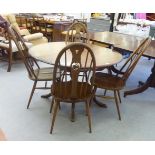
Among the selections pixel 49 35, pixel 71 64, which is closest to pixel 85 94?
pixel 71 64

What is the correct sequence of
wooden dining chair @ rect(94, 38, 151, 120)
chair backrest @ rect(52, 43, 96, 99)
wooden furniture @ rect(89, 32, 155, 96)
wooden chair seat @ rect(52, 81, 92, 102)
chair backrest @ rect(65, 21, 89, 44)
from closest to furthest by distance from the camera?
chair backrest @ rect(52, 43, 96, 99) → wooden chair seat @ rect(52, 81, 92, 102) → wooden dining chair @ rect(94, 38, 151, 120) → wooden furniture @ rect(89, 32, 155, 96) → chair backrest @ rect(65, 21, 89, 44)

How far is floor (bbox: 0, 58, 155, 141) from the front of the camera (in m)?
2.12

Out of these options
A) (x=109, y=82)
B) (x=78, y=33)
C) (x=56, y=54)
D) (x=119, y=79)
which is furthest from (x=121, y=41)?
(x=56, y=54)

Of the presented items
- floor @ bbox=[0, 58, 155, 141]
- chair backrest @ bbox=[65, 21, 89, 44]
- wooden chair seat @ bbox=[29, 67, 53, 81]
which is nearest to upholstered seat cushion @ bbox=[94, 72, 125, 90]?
floor @ bbox=[0, 58, 155, 141]

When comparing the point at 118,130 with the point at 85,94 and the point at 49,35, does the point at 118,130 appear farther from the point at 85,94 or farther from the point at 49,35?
the point at 49,35

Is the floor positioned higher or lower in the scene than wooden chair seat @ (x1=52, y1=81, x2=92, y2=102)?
lower

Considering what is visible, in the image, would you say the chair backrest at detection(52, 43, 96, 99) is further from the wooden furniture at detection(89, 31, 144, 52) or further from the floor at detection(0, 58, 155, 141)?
the wooden furniture at detection(89, 31, 144, 52)

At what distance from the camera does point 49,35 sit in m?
6.16

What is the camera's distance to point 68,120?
2.37 meters

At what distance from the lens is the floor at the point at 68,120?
212cm

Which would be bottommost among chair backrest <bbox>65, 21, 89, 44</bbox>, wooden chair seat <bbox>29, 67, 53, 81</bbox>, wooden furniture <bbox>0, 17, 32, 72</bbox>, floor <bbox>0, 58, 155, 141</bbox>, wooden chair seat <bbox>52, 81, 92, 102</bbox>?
floor <bbox>0, 58, 155, 141</bbox>

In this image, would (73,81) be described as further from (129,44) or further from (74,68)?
(129,44)
